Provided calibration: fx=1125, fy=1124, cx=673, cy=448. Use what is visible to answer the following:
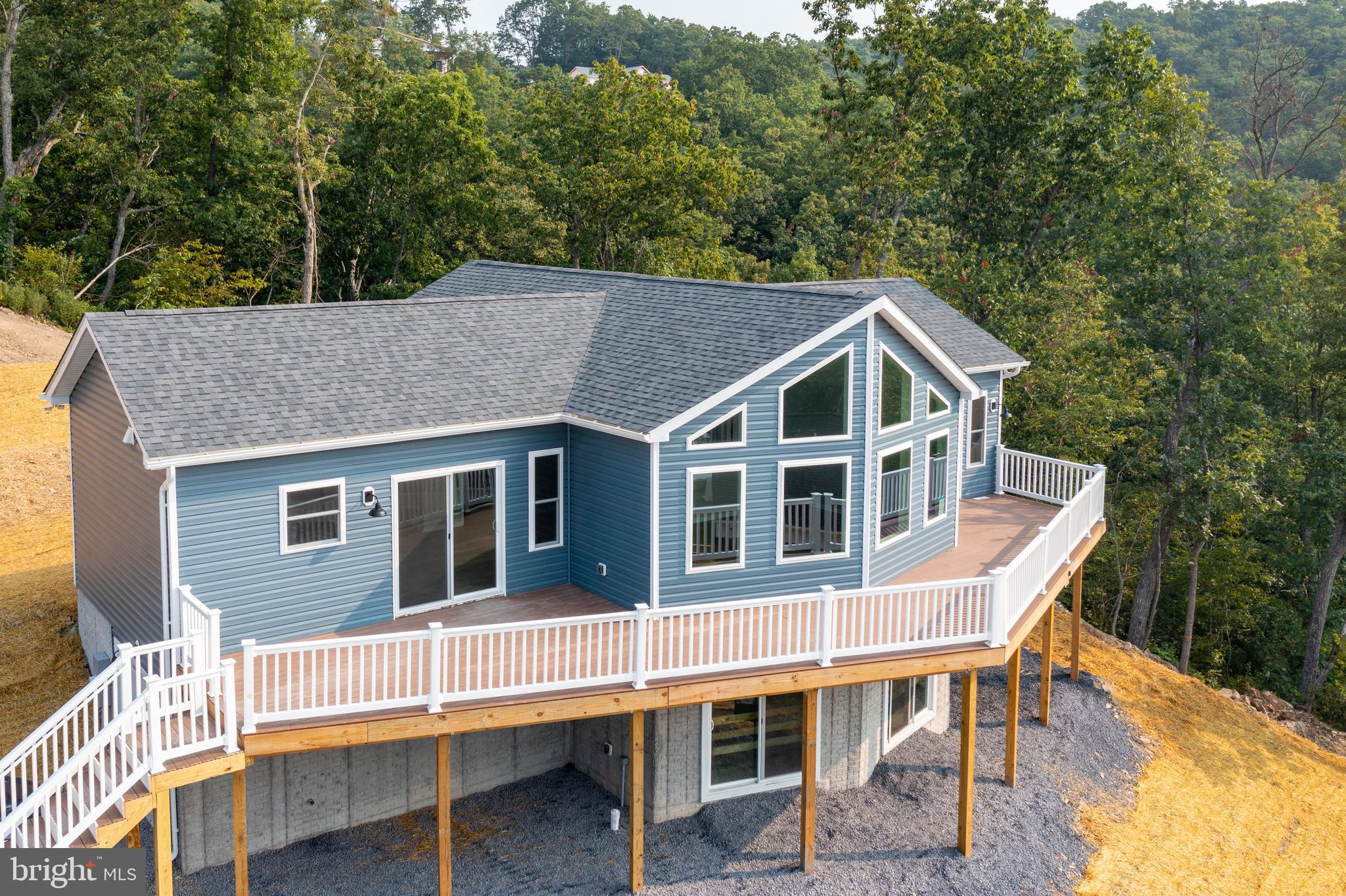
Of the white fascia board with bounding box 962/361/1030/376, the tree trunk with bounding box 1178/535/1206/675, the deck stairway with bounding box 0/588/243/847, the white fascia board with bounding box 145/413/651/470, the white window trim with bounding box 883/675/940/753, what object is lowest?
the tree trunk with bounding box 1178/535/1206/675

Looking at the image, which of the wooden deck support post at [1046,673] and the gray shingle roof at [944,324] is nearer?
the wooden deck support post at [1046,673]

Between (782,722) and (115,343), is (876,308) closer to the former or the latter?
(782,722)

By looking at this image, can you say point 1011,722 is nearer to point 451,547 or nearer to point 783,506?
point 783,506

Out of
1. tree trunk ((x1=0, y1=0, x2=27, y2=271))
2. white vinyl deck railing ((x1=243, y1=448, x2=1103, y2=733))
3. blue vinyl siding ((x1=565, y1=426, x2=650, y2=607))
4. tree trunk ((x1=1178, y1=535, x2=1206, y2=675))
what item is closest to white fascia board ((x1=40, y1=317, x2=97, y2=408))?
white vinyl deck railing ((x1=243, y1=448, x2=1103, y2=733))

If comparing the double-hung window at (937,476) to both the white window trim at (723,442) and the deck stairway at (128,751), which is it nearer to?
the white window trim at (723,442)

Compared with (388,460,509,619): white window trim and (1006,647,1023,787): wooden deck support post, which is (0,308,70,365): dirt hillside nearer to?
(388,460,509,619): white window trim

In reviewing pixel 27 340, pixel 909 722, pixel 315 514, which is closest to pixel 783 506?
pixel 909 722

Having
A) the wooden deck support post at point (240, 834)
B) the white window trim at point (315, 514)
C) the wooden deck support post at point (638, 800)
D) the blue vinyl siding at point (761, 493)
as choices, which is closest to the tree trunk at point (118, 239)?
the white window trim at point (315, 514)
